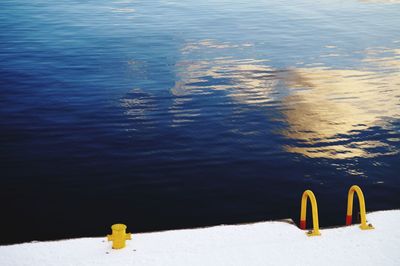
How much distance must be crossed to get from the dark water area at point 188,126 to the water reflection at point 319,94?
99 millimetres

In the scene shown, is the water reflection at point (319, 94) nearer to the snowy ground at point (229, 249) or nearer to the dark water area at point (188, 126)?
the dark water area at point (188, 126)

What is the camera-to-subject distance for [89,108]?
77.3 feet

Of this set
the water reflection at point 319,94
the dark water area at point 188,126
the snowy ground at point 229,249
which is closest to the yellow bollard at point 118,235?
the snowy ground at point 229,249

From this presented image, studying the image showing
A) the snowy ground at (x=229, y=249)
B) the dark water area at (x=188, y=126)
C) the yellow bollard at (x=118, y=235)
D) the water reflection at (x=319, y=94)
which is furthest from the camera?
the water reflection at (x=319, y=94)

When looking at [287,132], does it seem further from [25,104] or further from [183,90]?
[25,104]

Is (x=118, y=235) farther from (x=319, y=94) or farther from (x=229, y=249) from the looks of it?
(x=319, y=94)

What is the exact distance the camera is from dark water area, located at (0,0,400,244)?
49.0 feet

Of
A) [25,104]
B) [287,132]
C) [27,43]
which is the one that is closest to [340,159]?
[287,132]

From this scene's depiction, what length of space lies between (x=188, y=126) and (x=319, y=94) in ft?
26.9

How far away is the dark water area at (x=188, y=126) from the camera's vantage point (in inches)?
588

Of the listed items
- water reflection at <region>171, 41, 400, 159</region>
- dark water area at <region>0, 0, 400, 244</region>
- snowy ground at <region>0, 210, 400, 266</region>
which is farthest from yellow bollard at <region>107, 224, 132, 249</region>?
water reflection at <region>171, 41, 400, 159</region>

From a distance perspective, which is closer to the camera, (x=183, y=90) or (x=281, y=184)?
(x=281, y=184)

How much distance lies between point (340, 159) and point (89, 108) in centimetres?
1106

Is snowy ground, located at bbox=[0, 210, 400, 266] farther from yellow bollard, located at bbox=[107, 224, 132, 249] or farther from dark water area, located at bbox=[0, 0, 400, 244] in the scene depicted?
dark water area, located at bbox=[0, 0, 400, 244]
